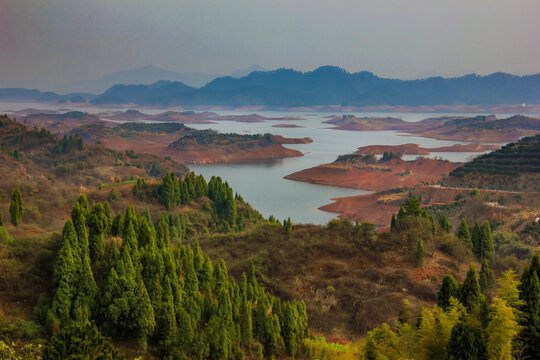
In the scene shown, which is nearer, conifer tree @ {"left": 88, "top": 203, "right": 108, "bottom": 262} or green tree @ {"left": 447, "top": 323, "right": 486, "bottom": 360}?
green tree @ {"left": 447, "top": 323, "right": 486, "bottom": 360}

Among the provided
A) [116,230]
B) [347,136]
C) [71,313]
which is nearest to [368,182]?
[116,230]

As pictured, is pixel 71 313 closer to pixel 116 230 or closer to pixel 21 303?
pixel 21 303

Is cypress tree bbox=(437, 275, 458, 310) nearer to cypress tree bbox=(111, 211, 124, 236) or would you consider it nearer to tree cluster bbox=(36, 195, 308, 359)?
tree cluster bbox=(36, 195, 308, 359)

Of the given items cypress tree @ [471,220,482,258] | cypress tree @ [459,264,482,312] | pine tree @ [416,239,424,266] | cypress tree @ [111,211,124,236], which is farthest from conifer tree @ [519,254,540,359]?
cypress tree @ [471,220,482,258]

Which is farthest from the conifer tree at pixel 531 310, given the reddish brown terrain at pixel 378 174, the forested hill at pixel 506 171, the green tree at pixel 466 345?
the reddish brown terrain at pixel 378 174

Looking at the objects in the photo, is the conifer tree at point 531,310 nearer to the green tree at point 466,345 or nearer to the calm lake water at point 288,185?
the green tree at point 466,345

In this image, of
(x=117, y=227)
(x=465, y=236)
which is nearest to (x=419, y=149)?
(x=465, y=236)
